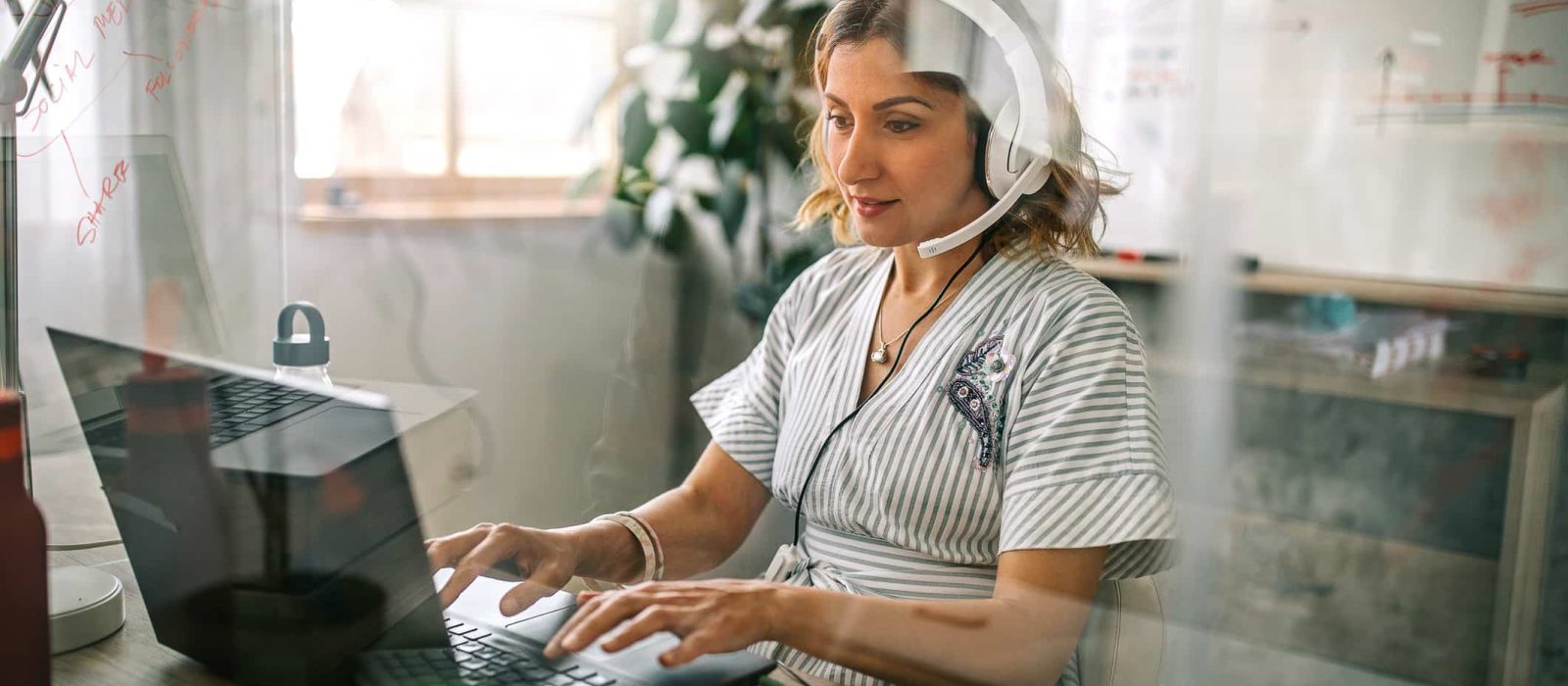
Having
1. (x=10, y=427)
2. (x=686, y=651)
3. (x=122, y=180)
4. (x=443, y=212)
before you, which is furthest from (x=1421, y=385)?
(x=443, y=212)

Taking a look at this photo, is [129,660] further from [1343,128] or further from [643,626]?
[1343,128]

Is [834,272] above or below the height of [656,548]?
above

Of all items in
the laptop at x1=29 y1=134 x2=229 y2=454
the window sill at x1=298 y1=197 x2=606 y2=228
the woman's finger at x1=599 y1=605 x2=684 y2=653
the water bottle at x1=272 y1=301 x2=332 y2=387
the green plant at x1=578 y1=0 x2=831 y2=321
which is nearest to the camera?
the woman's finger at x1=599 y1=605 x2=684 y2=653

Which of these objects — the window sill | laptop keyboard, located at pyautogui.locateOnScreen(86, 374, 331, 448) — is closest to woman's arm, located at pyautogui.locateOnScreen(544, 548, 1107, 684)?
laptop keyboard, located at pyautogui.locateOnScreen(86, 374, 331, 448)

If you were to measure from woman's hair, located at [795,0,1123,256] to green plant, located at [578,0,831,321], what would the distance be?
0.91m

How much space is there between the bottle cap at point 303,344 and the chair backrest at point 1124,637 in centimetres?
64

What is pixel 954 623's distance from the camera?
0.84 m

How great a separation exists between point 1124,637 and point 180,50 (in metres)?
0.98

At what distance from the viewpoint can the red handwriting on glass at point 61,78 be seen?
3.43 feet

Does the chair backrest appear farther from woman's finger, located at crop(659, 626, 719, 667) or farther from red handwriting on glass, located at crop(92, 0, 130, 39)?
red handwriting on glass, located at crop(92, 0, 130, 39)

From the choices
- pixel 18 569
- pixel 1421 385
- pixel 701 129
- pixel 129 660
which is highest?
pixel 701 129

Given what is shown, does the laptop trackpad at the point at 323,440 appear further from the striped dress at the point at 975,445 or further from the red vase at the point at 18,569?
the striped dress at the point at 975,445

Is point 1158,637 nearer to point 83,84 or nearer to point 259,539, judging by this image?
point 259,539

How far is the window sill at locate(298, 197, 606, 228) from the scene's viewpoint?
5.06 ft
